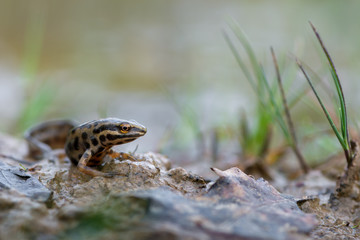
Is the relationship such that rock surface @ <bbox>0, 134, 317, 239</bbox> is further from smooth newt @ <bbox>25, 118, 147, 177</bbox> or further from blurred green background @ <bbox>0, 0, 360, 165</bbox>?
blurred green background @ <bbox>0, 0, 360, 165</bbox>

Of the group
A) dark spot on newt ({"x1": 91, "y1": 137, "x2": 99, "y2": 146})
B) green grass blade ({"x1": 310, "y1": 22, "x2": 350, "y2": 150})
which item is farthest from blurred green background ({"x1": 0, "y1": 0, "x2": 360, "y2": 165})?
dark spot on newt ({"x1": 91, "y1": 137, "x2": 99, "y2": 146})

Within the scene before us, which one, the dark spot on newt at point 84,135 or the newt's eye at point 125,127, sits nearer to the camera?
the newt's eye at point 125,127

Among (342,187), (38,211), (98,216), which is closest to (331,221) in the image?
(342,187)

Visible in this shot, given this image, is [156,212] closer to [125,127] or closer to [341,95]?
[125,127]

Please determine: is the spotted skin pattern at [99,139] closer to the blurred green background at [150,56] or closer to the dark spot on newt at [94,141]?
the dark spot on newt at [94,141]

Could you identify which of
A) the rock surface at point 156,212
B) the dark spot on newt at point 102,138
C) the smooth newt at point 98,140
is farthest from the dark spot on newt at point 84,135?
the rock surface at point 156,212

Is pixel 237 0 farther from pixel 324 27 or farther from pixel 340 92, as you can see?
pixel 340 92

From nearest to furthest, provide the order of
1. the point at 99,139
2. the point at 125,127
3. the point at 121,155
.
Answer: the point at 125,127
the point at 99,139
the point at 121,155

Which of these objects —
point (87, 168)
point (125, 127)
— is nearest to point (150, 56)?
point (125, 127)

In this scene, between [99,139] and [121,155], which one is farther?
[121,155]
